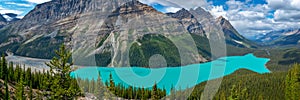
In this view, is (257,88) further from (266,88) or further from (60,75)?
(60,75)

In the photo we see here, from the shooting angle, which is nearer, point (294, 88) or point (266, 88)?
point (294, 88)

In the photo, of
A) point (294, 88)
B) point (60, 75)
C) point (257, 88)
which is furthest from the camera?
point (257, 88)

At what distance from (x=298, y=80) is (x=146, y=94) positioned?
3912 cm

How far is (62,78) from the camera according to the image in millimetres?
18672

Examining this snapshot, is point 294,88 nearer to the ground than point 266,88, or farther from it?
farther from it

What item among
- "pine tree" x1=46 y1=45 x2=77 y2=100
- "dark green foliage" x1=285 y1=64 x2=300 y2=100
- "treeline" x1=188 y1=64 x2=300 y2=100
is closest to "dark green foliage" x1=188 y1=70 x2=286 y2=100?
"treeline" x1=188 y1=64 x2=300 y2=100

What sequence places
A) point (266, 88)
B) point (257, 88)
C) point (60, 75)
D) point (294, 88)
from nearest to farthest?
point (60, 75)
point (294, 88)
point (266, 88)
point (257, 88)

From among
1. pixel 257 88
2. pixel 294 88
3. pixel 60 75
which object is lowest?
pixel 257 88

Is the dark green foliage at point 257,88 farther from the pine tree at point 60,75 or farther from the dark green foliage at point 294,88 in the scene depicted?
the pine tree at point 60,75

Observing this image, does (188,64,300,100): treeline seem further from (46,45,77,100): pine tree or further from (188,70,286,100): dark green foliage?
(46,45,77,100): pine tree

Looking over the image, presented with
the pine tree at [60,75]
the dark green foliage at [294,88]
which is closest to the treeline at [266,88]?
the dark green foliage at [294,88]

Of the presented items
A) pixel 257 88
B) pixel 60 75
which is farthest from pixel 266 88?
pixel 60 75

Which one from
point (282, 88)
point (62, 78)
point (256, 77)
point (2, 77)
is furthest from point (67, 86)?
point (256, 77)

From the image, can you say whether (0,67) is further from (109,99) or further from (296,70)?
(296,70)
